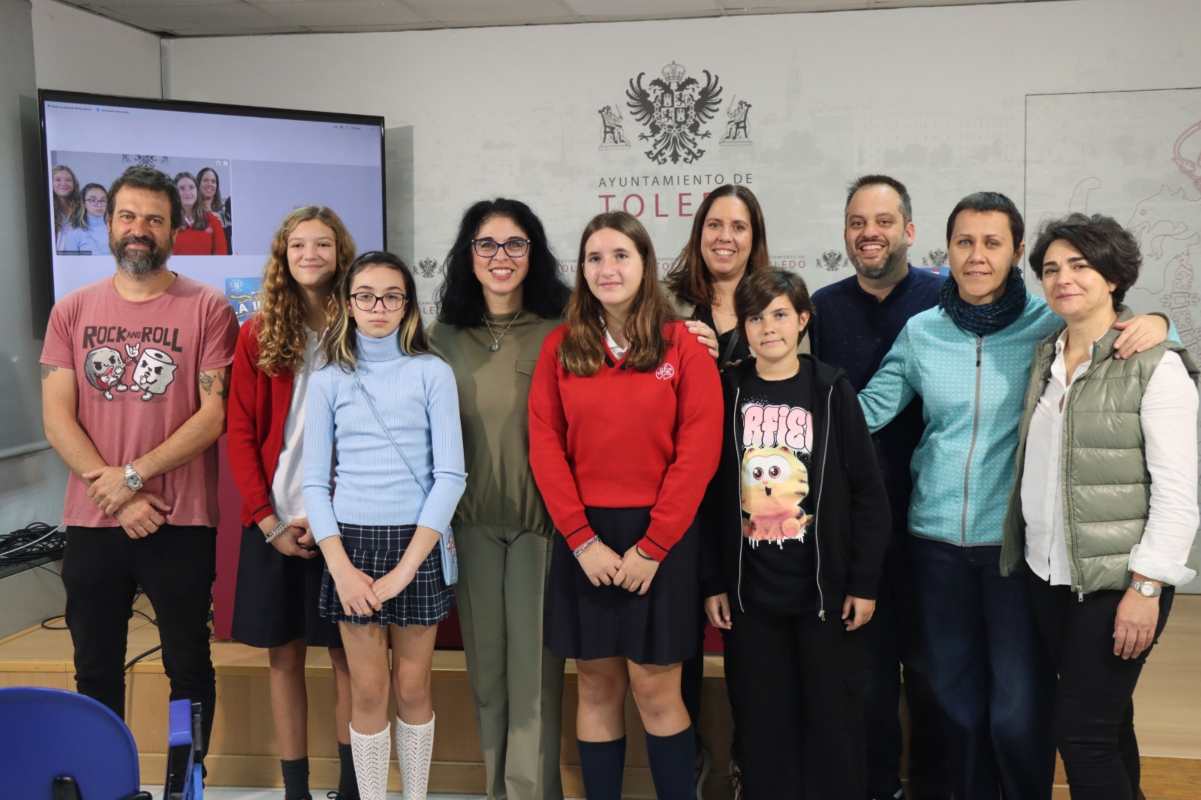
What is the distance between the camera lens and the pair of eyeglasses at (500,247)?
2.37m

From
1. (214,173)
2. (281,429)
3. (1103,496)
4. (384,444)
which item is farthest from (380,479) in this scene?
Answer: (214,173)

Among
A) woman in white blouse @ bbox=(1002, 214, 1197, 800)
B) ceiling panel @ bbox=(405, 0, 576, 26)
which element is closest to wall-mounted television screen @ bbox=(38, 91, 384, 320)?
ceiling panel @ bbox=(405, 0, 576, 26)

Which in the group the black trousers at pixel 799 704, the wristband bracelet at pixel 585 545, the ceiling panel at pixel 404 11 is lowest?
the black trousers at pixel 799 704

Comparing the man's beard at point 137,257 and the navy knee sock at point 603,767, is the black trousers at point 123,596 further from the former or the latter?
the navy knee sock at point 603,767

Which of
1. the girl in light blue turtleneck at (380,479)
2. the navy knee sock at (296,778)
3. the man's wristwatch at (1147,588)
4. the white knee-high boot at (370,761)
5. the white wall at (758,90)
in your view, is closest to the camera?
the man's wristwatch at (1147,588)

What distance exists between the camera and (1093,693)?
77.4 inches

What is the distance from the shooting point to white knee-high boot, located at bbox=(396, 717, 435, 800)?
2.39 meters

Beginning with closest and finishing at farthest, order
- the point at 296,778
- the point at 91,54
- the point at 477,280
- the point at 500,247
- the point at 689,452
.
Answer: the point at 689,452 → the point at 500,247 → the point at 477,280 → the point at 296,778 → the point at 91,54

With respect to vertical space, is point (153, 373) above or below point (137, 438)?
above

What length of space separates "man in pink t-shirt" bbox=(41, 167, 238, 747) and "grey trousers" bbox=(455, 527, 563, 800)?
27.9 inches

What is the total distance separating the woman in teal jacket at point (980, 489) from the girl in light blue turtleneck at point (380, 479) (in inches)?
42.9

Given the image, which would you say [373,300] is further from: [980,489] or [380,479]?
[980,489]

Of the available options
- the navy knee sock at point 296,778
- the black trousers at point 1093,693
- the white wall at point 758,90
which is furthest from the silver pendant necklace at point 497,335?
the white wall at point 758,90

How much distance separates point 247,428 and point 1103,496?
6.34 ft
